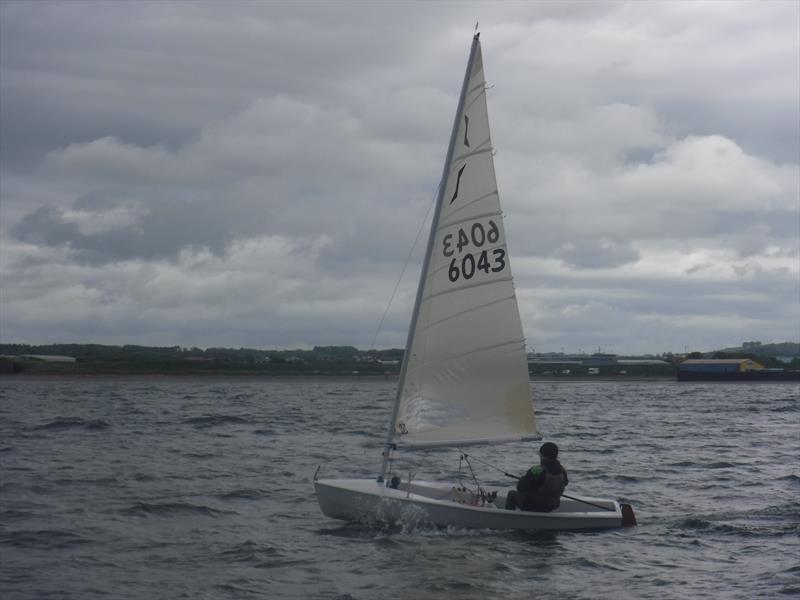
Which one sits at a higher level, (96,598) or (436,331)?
(436,331)

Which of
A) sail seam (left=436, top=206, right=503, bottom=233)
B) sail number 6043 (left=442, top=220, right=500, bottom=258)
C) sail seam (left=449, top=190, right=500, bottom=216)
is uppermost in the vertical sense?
sail seam (left=449, top=190, right=500, bottom=216)

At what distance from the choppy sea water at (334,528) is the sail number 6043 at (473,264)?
4.99m

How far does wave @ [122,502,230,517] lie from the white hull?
3838mm

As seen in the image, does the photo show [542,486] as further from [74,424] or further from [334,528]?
[74,424]

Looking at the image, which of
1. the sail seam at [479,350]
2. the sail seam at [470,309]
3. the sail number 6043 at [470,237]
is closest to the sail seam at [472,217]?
the sail number 6043 at [470,237]

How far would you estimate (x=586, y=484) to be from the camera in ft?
86.0

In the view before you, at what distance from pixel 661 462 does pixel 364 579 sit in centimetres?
1940

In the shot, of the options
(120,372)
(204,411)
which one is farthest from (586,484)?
(120,372)

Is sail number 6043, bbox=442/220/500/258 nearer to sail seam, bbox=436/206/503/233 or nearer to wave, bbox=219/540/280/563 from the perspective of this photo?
sail seam, bbox=436/206/503/233

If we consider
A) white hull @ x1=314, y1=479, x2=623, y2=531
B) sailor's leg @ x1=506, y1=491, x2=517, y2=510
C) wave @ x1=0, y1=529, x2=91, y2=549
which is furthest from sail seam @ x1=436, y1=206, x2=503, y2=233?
wave @ x1=0, y1=529, x2=91, y2=549

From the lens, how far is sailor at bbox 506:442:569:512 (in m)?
18.0

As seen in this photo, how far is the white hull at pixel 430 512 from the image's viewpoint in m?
18.1

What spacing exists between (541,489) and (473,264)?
4.52 m

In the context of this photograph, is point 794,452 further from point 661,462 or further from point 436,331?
point 436,331
